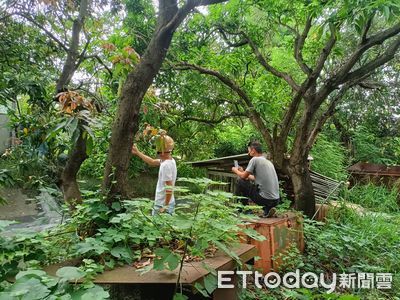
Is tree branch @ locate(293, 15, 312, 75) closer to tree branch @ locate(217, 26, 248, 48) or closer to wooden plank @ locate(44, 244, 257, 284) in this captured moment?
tree branch @ locate(217, 26, 248, 48)

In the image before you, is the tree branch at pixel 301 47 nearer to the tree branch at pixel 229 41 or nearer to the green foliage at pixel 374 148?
the tree branch at pixel 229 41

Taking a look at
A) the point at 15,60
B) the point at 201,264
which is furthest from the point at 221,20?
the point at 201,264

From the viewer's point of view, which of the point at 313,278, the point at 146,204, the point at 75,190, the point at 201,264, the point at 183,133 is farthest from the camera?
the point at 183,133

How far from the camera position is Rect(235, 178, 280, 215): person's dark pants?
4176 millimetres

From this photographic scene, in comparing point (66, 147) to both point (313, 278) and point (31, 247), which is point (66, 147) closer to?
point (31, 247)

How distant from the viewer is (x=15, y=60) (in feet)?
11.4

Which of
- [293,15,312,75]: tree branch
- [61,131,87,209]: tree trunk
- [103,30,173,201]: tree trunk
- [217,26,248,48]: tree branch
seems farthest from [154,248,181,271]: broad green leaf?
[217,26,248,48]: tree branch

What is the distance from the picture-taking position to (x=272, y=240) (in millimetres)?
3350

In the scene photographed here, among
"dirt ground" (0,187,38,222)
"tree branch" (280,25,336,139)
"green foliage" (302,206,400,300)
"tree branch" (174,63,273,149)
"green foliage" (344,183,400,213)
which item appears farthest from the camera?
"dirt ground" (0,187,38,222)

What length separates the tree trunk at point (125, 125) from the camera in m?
1.91

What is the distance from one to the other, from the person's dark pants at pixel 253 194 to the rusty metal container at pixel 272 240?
1.13 ft

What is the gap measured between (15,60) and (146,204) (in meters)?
2.79

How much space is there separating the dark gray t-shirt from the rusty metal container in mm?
404

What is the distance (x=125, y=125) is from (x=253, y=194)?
2.74 meters
